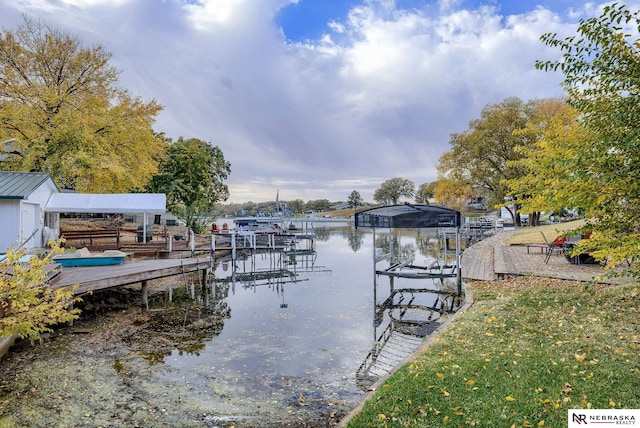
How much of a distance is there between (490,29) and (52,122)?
19.5 metres

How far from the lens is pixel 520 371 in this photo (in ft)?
14.1

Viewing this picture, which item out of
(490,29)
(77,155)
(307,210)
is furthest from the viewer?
(307,210)

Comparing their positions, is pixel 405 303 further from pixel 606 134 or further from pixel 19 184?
pixel 19 184

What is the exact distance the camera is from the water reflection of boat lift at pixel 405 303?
21.7 feet

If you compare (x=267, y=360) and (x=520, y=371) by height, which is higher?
(x=520, y=371)

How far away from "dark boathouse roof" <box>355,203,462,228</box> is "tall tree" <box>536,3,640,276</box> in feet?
16.1

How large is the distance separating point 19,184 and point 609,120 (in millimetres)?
17711

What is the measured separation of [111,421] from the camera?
4.37 m

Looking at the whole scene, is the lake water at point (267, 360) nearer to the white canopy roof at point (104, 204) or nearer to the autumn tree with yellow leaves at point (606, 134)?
the autumn tree with yellow leaves at point (606, 134)

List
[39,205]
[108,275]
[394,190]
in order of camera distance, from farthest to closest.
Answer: [394,190] → [39,205] → [108,275]

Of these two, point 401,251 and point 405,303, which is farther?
point 401,251

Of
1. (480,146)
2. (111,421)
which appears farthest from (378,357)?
(480,146)

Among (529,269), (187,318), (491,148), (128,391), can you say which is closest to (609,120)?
(529,269)

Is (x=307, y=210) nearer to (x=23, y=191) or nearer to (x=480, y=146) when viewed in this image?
(x=480, y=146)
